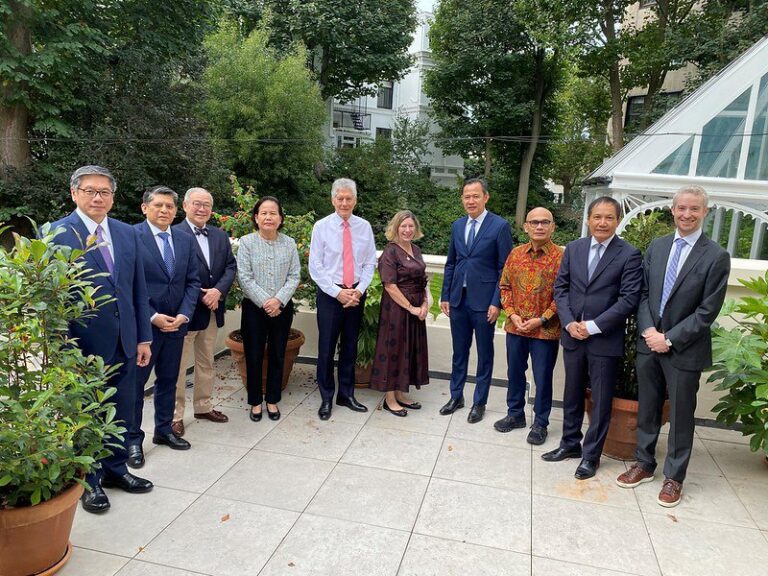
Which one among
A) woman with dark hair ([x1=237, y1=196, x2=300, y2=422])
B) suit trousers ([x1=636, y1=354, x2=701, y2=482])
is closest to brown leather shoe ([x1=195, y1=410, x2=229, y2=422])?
woman with dark hair ([x1=237, y1=196, x2=300, y2=422])

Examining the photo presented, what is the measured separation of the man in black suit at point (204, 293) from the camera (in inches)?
141

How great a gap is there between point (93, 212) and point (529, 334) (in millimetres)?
2736

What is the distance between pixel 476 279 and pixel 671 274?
52.1 inches

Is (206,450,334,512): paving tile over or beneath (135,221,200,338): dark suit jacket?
beneath

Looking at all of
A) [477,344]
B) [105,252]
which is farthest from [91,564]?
[477,344]

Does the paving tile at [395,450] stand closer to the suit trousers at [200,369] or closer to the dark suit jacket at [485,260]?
the dark suit jacket at [485,260]

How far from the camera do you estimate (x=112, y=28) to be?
10.8m

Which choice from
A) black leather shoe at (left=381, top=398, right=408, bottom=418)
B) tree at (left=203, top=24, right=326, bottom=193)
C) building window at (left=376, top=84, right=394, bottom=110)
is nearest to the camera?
black leather shoe at (left=381, top=398, right=408, bottom=418)

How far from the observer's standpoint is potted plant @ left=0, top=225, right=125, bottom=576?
2055mm

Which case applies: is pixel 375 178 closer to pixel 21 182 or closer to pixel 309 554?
pixel 21 182

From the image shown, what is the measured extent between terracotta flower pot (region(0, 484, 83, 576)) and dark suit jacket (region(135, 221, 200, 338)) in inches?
48.8

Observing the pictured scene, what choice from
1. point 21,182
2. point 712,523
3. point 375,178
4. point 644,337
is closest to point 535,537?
point 712,523

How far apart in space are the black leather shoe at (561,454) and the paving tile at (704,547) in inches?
25.8

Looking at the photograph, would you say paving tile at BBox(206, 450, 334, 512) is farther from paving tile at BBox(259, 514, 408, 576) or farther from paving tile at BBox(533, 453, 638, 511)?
paving tile at BBox(533, 453, 638, 511)
